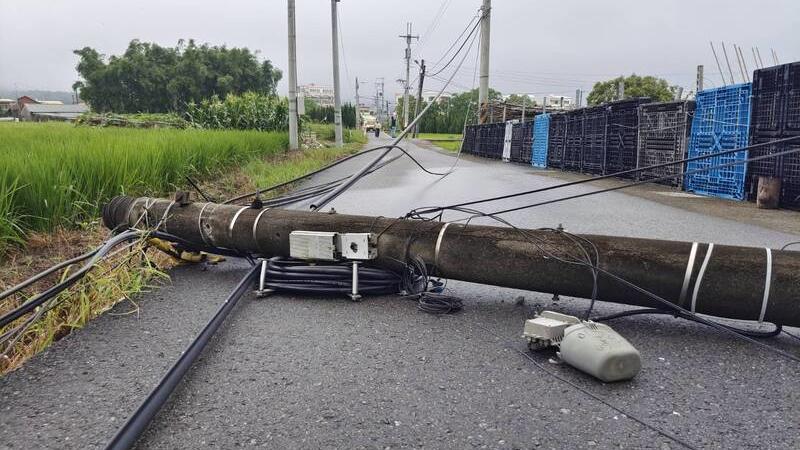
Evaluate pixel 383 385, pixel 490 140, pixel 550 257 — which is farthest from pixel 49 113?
pixel 383 385

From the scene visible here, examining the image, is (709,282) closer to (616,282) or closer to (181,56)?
(616,282)

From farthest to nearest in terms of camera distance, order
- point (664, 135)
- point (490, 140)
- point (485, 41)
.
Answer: point (485, 41)
point (490, 140)
point (664, 135)

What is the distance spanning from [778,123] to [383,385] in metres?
8.84

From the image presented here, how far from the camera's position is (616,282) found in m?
3.44

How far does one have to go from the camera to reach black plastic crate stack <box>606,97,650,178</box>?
1360 cm

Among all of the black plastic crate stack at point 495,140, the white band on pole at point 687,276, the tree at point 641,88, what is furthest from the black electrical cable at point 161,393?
the tree at point 641,88

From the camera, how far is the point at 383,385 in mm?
2684

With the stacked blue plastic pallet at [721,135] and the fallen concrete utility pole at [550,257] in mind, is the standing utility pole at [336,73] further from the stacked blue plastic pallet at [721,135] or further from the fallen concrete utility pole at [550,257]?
the fallen concrete utility pole at [550,257]

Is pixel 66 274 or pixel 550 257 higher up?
pixel 550 257

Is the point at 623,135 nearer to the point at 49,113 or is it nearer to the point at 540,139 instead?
the point at 540,139

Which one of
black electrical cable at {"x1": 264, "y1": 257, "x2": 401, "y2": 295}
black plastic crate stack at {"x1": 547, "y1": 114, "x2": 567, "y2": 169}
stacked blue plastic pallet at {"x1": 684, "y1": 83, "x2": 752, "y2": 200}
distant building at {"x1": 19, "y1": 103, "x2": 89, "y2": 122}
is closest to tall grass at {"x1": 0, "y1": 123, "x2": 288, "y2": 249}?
black electrical cable at {"x1": 264, "y1": 257, "x2": 401, "y2": 295}

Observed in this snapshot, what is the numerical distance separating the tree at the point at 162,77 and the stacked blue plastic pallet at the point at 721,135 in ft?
227

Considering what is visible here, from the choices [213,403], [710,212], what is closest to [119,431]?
[213,403]

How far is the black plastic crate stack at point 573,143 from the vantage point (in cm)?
1688
